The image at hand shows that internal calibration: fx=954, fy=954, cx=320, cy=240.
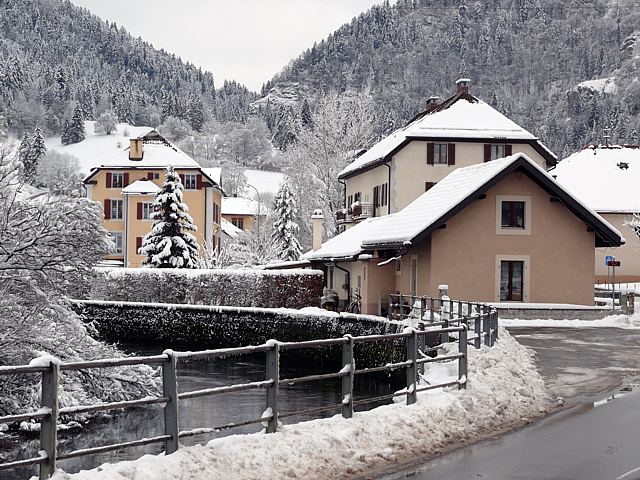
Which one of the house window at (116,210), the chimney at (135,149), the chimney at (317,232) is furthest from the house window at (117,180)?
the chimney at (317,232)

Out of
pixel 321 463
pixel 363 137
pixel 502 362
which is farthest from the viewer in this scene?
pixel 363 137

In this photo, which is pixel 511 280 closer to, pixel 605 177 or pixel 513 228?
pixel 513 228

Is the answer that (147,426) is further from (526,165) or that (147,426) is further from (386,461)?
(526,165)

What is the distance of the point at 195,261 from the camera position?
57.8 m

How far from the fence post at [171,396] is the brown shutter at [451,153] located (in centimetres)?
4670

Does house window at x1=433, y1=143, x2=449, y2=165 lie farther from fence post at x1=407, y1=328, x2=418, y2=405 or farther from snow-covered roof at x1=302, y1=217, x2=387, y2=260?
fence post at x1=407, y1=328, x2=418, y2=405

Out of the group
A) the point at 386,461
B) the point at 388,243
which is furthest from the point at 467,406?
the point at 388,243

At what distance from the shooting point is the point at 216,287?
50594mm

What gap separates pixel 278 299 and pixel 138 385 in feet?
88.1

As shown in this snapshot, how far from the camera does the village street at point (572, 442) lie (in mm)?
11227

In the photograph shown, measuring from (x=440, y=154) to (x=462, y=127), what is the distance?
2065 millimetres

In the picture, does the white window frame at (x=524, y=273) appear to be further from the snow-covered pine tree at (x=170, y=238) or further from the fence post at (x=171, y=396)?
the fence post at (x=171, y=396)

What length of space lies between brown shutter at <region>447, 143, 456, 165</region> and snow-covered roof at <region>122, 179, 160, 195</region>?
99.3 feet

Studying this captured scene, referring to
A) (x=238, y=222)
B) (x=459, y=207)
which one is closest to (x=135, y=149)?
(x=238, y=222)
